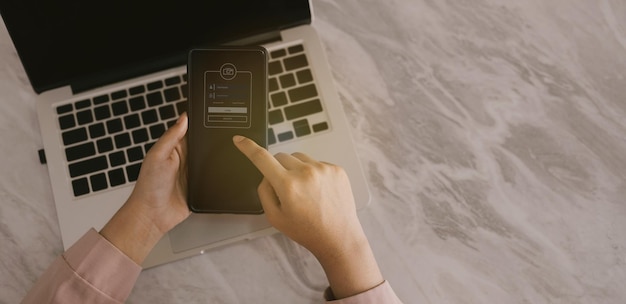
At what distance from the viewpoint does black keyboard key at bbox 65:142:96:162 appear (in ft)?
2.74

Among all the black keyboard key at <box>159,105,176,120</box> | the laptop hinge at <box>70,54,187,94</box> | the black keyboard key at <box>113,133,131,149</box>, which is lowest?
the black keyboard key at <box>113,133,131,149</box>

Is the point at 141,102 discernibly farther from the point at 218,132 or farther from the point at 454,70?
the point at 454,70

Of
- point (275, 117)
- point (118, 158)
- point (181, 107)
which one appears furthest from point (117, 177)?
point (275, 117)

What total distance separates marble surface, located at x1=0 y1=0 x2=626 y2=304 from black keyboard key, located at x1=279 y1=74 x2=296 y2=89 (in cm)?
8

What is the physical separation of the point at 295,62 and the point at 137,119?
0.75 ft

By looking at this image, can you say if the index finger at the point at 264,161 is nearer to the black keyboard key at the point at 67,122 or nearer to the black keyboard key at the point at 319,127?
the black keyboard key at the point at 319,127

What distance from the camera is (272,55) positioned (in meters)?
0.85

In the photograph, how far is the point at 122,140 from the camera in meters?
0.84

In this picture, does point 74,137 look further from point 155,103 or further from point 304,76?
point 304,76

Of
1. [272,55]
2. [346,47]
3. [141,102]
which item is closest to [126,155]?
[141,102]

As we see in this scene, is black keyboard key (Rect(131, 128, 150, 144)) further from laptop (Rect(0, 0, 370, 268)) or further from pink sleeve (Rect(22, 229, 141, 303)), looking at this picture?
pink sleeve (Rect(22, 229, 141, 303))

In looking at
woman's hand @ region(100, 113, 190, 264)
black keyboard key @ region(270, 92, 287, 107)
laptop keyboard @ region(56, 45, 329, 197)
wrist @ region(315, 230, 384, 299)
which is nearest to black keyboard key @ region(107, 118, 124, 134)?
laptop keyboard @ region(56, 45, 329, 197)

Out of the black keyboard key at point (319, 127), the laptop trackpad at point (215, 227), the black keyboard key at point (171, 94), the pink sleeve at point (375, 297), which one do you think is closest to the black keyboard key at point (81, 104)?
the black keyboard key at point (171, 94)

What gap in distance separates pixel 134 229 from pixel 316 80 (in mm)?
310
